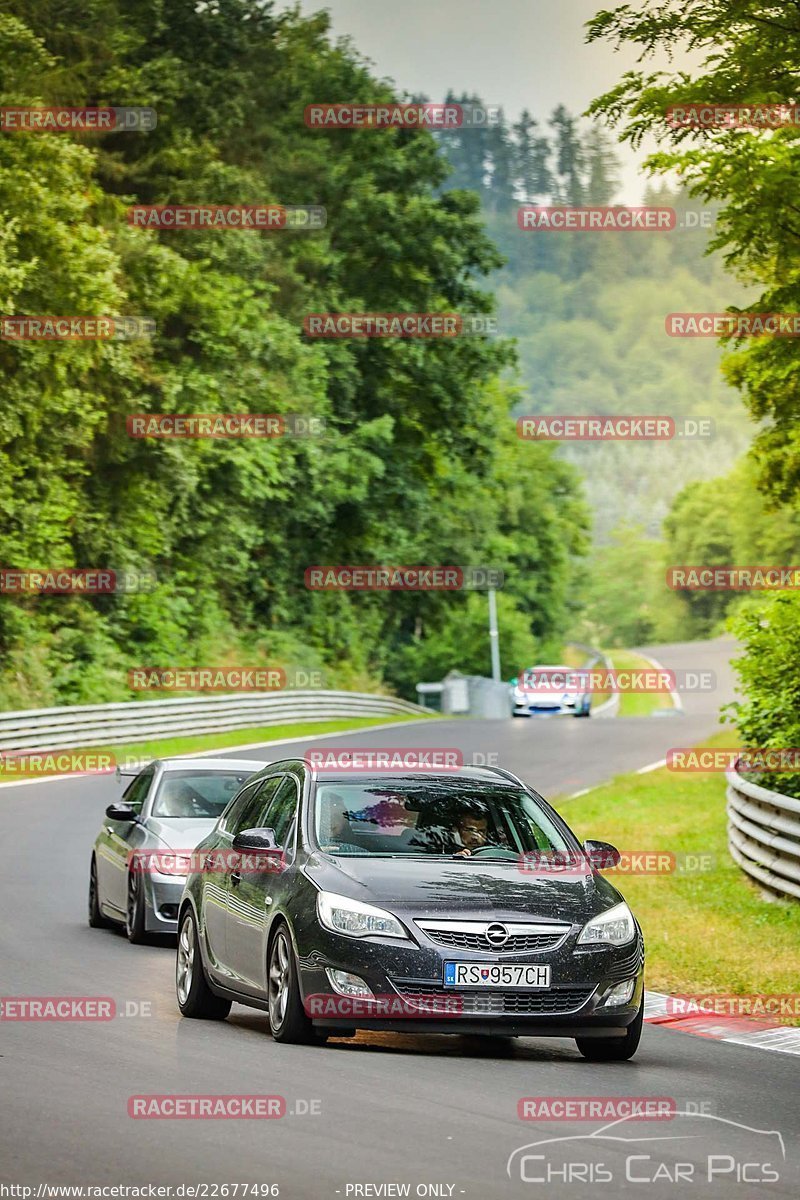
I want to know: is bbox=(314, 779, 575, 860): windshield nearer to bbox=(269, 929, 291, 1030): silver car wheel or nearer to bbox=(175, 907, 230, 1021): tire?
bbox=(269, 929, 291, 1030): silver car wheel

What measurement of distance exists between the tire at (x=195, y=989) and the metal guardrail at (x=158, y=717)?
24516mm

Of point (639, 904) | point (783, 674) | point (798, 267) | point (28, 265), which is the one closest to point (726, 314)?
point (798, 267)

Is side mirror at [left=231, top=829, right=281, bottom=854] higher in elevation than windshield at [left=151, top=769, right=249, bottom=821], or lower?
higher


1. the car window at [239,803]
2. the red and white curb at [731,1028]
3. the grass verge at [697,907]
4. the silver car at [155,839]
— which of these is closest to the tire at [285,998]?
the car window at [239,803]

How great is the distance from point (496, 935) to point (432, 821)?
3.84ft

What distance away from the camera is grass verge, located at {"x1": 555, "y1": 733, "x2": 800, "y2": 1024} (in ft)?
43.3

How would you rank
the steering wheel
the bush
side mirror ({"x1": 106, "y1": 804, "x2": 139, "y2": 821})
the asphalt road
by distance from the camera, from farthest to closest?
the bush
side mirror ({"x1": 106, "y1": 804, "x2": 139, "y2": 821})
the steering wheel
the asphalt road

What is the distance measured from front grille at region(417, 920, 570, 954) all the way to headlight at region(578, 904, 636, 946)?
0.19 m

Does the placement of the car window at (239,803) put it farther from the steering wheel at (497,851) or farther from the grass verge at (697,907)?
the grass verge at (697,907)

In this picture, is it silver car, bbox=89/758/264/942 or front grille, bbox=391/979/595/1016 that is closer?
front grille, bbox=391/979/595/1016

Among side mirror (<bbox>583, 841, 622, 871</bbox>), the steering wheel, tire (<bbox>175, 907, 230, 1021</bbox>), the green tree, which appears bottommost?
tire (<bbox>175, 907, 230, 1021</bbox>)

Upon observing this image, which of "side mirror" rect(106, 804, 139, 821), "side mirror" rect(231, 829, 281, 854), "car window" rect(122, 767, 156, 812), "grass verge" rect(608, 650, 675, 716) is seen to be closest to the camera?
"side mirror" rect(231, 829, 281, 854)

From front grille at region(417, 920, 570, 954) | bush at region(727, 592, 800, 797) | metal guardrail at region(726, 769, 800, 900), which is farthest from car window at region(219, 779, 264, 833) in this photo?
bush at region(727, 592, 800, 797)

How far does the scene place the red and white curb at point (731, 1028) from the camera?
10711 mm
